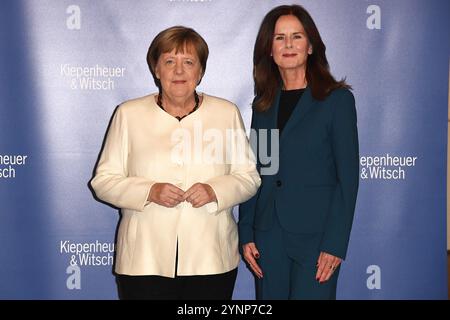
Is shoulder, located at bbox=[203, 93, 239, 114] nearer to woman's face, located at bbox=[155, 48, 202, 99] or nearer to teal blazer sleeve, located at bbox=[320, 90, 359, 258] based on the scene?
woman's face, located at bbox=[155, 48, 202, 99]

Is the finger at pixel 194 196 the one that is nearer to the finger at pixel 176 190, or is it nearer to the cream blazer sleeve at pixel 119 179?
the finger at pixel 176 190

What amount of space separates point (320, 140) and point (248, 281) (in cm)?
115

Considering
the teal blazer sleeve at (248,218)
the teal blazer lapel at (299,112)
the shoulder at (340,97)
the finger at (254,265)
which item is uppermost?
Answer: the shoulder at (340,97)

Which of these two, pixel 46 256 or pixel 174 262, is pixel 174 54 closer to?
pixel 174 262

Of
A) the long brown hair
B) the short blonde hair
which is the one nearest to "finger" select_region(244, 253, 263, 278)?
the long brown hair

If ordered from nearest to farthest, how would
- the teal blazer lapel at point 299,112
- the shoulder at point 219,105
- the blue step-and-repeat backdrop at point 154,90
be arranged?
the teal blazer lapel at point 299,112 → the shoulder at point 219,105 → the blue step-and-repeat backdrop at point 154,90

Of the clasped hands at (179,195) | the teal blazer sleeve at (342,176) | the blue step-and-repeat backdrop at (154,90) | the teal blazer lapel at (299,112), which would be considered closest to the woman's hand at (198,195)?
the clasped hands at (179,195)

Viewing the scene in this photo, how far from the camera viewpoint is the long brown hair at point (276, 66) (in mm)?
2289

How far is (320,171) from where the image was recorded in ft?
7.32

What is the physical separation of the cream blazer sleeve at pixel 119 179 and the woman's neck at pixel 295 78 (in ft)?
2.28

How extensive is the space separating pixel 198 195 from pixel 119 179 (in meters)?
0.33

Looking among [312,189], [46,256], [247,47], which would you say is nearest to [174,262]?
[312,189]

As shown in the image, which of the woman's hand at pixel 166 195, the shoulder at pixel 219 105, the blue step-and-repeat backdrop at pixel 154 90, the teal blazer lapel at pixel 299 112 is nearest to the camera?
the woman's hand at pixel 166 195

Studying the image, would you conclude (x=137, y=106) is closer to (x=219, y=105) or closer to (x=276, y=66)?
(x=219, y=105)
